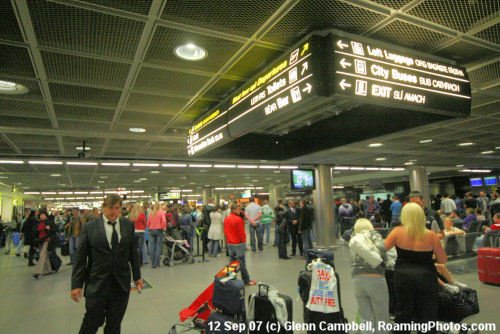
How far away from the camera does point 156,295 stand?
5797 millimetres

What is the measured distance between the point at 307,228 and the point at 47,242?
6.99 meters

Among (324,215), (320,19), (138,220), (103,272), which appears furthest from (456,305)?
(324,215)

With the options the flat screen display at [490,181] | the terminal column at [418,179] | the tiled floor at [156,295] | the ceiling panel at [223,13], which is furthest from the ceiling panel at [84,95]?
the flat screen display at [490,181]

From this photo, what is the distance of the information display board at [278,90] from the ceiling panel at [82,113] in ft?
9.49

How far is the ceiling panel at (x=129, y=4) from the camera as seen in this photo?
2.90 m

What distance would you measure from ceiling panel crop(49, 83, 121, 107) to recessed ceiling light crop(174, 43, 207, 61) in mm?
1710

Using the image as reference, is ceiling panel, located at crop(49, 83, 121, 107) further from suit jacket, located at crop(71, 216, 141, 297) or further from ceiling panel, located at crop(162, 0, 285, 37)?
suit jacket, located at crop(71, 216, 141, 297)

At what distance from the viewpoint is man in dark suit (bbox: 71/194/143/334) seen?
292 cm

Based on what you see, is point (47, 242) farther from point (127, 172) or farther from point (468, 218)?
point (468, 218)

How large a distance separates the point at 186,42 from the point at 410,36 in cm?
251

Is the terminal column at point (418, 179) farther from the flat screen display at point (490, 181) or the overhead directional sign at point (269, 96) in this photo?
the overhead directional sign at point (269, 96)

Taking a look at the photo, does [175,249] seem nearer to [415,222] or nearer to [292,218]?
[292,218]

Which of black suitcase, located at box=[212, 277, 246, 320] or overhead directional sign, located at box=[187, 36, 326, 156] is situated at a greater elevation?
overhead directional sign, located at box=[187, 36, 326, 156]

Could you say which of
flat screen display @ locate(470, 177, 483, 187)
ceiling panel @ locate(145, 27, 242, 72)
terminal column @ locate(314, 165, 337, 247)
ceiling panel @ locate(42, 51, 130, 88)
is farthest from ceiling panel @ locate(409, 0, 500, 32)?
flat screen display @ locate(470, 177, 483, 187)
